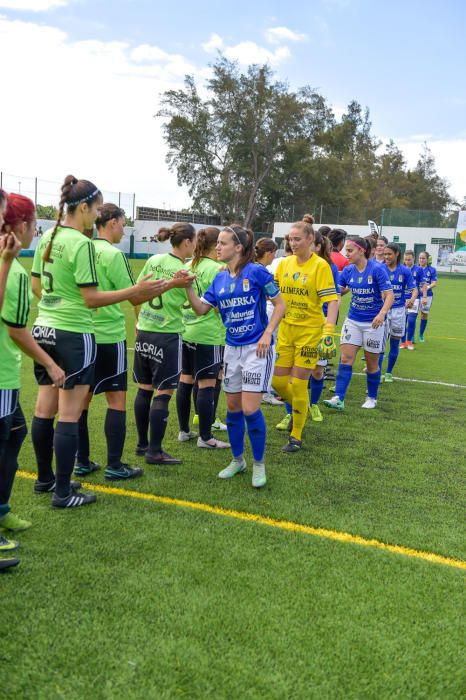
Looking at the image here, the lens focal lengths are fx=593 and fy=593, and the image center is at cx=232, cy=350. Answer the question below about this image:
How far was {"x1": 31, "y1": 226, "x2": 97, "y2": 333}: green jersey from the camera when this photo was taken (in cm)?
370

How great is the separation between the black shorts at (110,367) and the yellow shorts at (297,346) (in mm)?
1934

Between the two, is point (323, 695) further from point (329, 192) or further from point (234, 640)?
point (329, 192)

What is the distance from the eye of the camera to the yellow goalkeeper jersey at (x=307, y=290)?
18.9 ft

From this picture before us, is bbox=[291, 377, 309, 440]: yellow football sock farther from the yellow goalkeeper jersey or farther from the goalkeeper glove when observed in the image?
the yellow goalkeeper jersey

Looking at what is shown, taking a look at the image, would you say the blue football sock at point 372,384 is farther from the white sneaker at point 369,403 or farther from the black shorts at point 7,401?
the black shorts at point 7,401

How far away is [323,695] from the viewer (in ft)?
7.87

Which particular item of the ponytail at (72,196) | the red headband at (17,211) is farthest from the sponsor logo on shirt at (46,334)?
the red headband at (17,211)

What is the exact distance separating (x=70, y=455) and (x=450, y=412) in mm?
5073

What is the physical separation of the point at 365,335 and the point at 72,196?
14.9 ft

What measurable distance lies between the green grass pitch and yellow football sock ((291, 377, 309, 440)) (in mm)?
546

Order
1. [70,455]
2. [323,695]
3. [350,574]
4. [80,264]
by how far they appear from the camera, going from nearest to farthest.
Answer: [323,695], [350,574], [80,264], [70,455]

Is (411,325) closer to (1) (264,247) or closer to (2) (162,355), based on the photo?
(1) (264,247)

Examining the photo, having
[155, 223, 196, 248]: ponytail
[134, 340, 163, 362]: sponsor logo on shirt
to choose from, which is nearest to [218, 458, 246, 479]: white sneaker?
[134, 340, 163, 362]: sponsor logo on shirt

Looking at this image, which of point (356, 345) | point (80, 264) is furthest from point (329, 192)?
point (80, 264)
